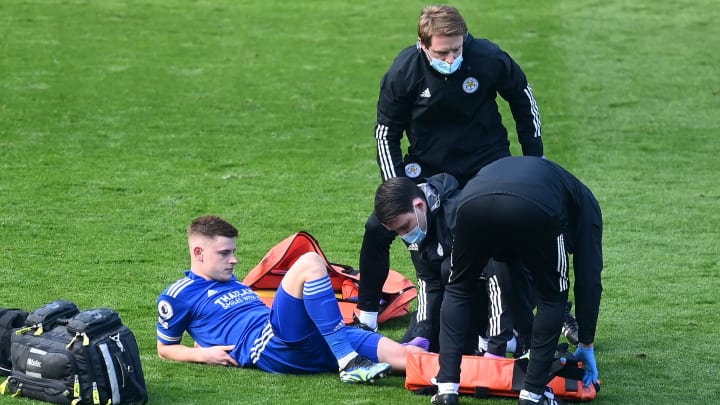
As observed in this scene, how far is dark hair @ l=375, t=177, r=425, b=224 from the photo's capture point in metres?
5.25

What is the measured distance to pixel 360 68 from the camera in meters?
15.3

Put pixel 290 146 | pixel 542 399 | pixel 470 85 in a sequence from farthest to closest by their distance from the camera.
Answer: pixel 290 146, pixel 470 85, pixel 542 399

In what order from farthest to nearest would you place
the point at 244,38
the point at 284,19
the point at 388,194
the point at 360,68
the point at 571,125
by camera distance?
the point at 284,19, the point at 244,38, the point at 360,68, the point at 571,125, the point at 388,194

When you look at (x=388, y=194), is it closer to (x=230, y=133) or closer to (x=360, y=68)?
(x=230, y=133)

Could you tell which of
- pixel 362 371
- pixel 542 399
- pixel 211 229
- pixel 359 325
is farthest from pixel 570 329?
pixel 211 229

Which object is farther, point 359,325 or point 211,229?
point 359,325

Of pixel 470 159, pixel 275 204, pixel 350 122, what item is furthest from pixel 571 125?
pixel 470 159

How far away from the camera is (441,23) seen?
6000 millimetres

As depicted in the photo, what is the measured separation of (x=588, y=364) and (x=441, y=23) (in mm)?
1924

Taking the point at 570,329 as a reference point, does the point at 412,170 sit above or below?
above

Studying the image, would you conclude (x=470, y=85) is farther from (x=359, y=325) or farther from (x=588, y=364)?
(x=588, y=364)

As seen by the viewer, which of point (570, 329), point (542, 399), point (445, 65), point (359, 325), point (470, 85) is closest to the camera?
point (542, 399)

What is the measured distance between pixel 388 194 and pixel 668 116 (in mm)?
9035

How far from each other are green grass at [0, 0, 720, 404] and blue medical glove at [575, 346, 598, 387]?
0.13m
